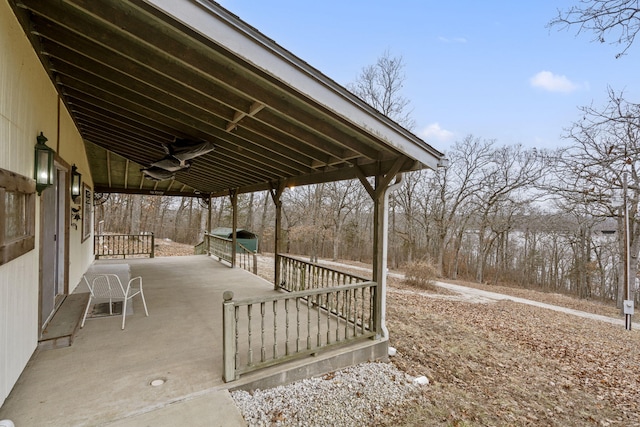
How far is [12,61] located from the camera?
2.27m

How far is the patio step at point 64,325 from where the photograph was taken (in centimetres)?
320

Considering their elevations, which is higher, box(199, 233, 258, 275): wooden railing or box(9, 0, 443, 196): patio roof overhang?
box(9, 0, 443, 196): patio roof overhang

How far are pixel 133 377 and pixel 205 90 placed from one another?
9.48 feet

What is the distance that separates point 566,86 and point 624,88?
6025 mm

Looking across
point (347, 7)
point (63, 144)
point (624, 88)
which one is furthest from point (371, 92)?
point (63, 144)

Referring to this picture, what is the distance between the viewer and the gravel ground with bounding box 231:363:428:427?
2.57m

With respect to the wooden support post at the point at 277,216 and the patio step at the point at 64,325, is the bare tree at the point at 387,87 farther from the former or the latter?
the patio step at the point at 64,325

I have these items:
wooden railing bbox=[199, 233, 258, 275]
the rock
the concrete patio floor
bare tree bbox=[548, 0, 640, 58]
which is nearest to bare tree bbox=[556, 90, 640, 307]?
bare tree bbox=[548, 0, 640, 58]

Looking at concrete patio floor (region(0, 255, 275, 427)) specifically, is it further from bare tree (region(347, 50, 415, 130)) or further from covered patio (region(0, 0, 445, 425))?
bare tree (region(347, 50, 415, 130))

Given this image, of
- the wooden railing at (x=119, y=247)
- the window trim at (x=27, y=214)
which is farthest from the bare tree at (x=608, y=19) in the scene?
the wooden railing at (x=119, y=247)

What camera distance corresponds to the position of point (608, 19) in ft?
8.92

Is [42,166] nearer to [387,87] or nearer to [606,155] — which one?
[606,155]

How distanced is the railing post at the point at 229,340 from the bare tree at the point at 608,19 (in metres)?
4.30

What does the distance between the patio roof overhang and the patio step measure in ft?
8.94
